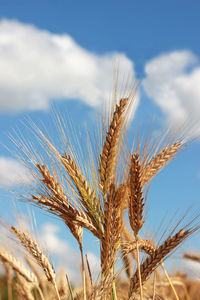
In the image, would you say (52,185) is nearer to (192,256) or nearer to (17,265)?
(17,265)

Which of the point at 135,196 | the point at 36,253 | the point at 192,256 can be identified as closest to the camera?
the point at 135,196

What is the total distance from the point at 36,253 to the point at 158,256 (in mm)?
785

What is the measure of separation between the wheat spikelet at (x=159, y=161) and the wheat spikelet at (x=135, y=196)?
2.7 inches

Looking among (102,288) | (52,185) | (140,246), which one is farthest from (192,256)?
(52,185)

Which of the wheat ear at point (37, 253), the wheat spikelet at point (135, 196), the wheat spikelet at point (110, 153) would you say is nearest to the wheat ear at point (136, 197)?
the wheat spikelet at point (135, 196)

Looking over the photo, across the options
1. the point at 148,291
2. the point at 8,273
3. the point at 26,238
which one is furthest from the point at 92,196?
the point at 8,273

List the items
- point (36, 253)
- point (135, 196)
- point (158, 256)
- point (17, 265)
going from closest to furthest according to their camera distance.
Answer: point (135, 196) → point (158, 256) → point (36, 253) → point (17, 265)

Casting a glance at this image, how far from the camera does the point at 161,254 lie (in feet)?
7.78

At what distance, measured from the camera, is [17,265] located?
307 centimetres

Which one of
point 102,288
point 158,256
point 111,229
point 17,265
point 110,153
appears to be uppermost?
point 110,153

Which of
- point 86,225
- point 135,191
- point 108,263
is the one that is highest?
point 135,191

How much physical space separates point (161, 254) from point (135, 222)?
29cm

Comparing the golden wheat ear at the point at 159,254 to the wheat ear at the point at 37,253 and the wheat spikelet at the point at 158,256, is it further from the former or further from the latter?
the wheat ear at the point at 37,253

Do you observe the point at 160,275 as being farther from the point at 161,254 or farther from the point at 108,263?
the point at 108,263
